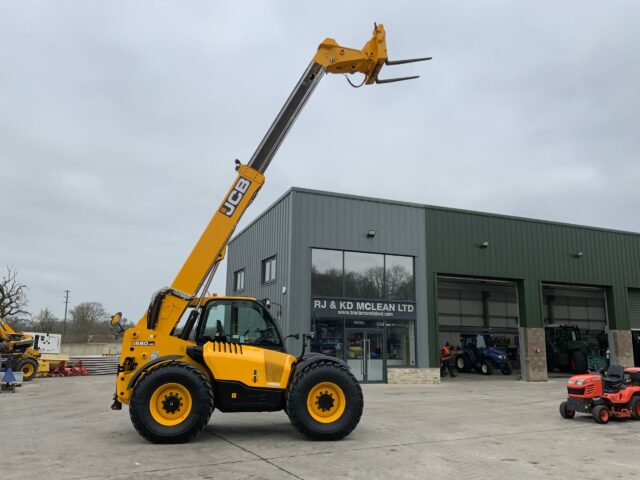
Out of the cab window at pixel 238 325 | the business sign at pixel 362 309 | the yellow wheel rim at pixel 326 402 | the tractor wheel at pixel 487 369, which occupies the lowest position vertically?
the tractor wheel at pixel 487 369

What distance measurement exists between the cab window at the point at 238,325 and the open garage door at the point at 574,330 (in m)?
19.8

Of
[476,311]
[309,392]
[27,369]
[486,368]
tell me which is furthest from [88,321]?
[309,392]

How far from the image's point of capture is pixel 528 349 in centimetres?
2206

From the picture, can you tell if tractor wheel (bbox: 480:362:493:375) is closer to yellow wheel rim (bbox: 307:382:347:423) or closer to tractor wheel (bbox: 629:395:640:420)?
tractor wheel (bbox: 629:395:640:420)

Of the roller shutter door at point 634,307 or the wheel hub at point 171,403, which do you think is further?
the roller shutter door at point 634,307

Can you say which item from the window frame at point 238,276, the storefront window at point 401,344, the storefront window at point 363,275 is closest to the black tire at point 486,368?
the storefront window at point 401,344

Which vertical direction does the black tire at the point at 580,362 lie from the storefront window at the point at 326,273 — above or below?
below

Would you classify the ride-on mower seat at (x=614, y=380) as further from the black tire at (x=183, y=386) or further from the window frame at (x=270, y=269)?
the window frame at (x=270, y=269)

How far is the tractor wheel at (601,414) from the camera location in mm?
9734

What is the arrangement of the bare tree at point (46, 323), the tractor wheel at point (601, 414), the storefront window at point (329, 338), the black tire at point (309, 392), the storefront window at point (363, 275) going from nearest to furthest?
the black tire at point (309, 392) → the tractor wheel at point (601, 414) → the storefront window at point (329, 338) → the storefront window at point (363, 275) → the bare tree at point (46, 323)

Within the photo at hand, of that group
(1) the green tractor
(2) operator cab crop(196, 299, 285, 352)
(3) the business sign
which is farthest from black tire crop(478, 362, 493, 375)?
(2) operator cab crop(196, 299, 285, 352)

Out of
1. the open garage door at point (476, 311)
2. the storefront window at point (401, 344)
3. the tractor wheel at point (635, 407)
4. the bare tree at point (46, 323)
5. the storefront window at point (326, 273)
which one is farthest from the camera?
the bare tree at point (46, 323)

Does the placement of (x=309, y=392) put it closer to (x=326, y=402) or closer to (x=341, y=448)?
(x=326, y=402)

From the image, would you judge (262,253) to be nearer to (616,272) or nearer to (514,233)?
(514,233)
